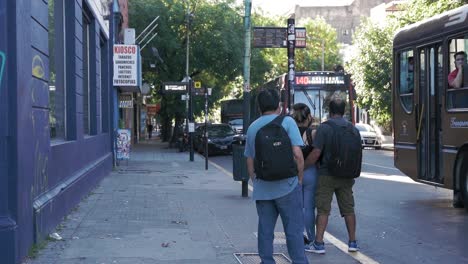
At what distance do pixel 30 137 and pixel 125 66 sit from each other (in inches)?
587

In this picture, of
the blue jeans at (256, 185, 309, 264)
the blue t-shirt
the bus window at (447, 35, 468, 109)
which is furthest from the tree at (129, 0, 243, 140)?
the blue jeans at (256, 185, 309, 264)

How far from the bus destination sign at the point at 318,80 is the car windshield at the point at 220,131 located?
381 inches

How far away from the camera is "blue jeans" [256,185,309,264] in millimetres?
5875

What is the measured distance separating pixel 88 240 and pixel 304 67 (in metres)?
56.2

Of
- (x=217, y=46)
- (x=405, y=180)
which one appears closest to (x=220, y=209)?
(x=405, y=180)

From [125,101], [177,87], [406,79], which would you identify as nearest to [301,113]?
[406,79]

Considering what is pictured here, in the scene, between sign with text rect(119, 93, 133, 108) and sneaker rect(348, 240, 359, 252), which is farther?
sign with text rect(119, 93, 133, 108)

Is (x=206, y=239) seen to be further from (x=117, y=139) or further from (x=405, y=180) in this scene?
(x=117, y=139)

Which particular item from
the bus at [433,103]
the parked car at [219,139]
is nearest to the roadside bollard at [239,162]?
the bus at [433,103]

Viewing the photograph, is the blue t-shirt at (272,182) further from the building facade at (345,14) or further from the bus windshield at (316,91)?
the building facade at (345,14)

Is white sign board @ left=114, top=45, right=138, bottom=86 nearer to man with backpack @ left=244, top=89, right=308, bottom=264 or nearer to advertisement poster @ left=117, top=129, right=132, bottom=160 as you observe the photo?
advertisement poster @ left=117, top=129, right=132, bottom=160

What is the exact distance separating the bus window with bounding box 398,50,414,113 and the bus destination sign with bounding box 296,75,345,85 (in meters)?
10.2

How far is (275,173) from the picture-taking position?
5.71 metres

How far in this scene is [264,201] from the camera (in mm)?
5938
